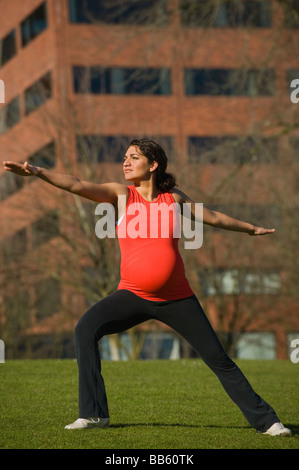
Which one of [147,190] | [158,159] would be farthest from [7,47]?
[147,190]

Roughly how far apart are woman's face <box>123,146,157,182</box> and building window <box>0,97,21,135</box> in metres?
23.8

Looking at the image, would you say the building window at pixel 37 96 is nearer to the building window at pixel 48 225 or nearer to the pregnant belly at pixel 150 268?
the building window at pixel 48 225

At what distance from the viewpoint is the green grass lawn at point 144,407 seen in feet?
20.6

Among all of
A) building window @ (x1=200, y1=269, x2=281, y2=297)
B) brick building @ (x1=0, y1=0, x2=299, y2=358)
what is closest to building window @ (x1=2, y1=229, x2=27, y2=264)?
brick building @ (x1=0, y1=0, x2=299, y2=358)

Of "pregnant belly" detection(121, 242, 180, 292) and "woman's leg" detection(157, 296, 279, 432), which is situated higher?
"pregnant belly" detection(121, 242, 180, 292)

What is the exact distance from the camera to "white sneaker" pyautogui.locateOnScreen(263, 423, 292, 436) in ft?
21.3

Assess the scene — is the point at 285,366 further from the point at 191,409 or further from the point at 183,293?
the point at 183,293

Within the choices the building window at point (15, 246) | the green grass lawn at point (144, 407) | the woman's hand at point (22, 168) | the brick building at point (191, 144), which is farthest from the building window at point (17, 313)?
the woman's hand at point (22, 168)

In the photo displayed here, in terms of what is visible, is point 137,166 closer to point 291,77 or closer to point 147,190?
point 147,190

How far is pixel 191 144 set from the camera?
3397cm

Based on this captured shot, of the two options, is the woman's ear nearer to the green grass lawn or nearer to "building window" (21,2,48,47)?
the green grass lawn

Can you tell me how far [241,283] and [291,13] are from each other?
14305 millimetres

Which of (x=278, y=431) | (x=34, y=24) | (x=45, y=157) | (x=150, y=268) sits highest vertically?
(x=34, y=24)

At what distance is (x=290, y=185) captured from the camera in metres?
29.8
